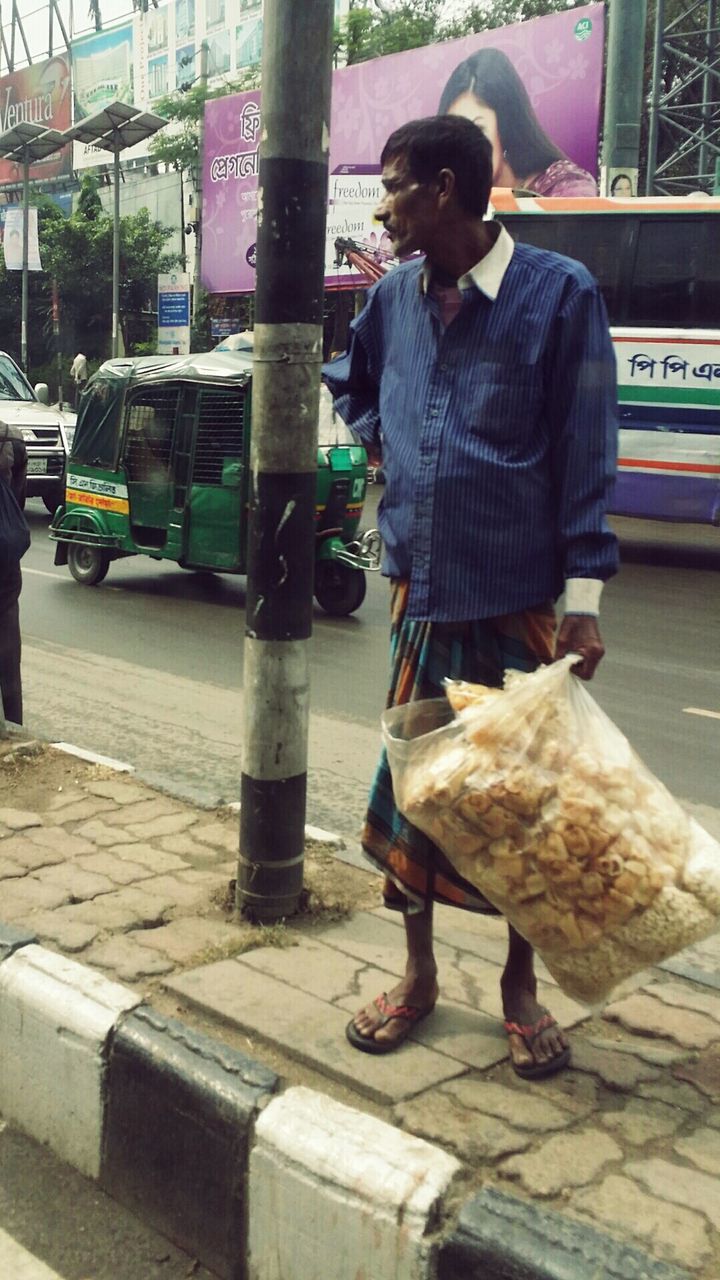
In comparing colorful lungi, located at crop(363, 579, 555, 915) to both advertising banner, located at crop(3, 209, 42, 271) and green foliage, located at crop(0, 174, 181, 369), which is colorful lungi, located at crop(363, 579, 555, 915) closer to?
advertising banner, located at crop(3, 209, 42, 271)

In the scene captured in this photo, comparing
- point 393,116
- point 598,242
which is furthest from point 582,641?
point 393,116

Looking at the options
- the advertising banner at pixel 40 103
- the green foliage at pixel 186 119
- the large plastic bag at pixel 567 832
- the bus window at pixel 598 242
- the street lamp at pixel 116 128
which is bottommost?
the large plastic bag at pixel 567 832

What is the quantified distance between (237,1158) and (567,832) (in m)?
0.81

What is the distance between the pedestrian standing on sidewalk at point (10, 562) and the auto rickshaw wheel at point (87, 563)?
178 inches

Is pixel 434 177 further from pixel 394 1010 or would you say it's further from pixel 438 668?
pixel 394 1010

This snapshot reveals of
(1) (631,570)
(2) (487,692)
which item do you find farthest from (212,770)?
(1) (631,570)

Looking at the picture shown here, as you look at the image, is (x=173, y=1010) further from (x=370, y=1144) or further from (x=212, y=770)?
(x=212, y=770)

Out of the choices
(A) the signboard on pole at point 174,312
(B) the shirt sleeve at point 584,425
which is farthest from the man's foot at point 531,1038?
(A) the signboard on pole at point 174,312

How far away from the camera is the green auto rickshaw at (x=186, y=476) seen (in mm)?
8797

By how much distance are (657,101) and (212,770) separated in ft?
49.7

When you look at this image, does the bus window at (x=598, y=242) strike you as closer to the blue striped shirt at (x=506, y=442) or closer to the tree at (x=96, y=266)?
the blue striped shirt at (x=506, y=442)

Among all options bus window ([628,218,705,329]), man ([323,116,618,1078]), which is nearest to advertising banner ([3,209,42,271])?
bus window ([628,218,705,329])

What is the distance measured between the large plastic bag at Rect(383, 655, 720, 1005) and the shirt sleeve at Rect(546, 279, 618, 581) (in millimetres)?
247

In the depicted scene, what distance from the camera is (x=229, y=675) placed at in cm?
Result: 712
